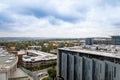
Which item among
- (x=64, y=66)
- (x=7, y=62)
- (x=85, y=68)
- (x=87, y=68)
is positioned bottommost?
(x=64, y=66)

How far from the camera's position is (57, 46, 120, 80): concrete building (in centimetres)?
2914

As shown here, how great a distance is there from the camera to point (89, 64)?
114 ft

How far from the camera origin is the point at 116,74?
2772 cm

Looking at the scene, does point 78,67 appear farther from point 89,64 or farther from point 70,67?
point 89,64

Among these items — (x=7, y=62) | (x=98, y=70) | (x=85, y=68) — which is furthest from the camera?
(x=85, y=68)

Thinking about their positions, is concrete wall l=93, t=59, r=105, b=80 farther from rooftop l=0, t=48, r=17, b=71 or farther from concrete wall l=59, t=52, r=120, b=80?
rooftop l=0, t=48, r=17, b=71

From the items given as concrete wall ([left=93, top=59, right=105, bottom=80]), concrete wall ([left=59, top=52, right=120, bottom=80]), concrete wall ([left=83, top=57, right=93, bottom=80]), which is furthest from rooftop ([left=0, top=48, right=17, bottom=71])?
concrete wall ([left=93, top=59, right=105, bottom=80])

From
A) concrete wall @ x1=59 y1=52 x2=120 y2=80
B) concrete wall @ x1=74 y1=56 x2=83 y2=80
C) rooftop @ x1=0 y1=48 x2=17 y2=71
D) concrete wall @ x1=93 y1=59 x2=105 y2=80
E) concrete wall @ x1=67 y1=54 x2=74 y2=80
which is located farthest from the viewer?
concrete wall @ x1=67 y1=54 x2=74 y2=80

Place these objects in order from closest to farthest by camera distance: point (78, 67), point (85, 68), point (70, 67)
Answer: point (85, 68)
point (78, 67)
point (70, 67)

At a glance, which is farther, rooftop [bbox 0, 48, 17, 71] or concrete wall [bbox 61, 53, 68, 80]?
concrete wall [bbox 61, 53, 68, 80]

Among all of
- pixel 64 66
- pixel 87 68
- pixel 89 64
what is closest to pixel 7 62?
pixel 87 68

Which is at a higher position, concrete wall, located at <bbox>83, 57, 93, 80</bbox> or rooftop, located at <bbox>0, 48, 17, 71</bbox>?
rooftop, located at <bbox>0, 48, 17, 71</bbox>

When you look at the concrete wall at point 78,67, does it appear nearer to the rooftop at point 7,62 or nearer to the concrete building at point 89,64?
the concrete building at point 89,64

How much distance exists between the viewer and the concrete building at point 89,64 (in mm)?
29141
